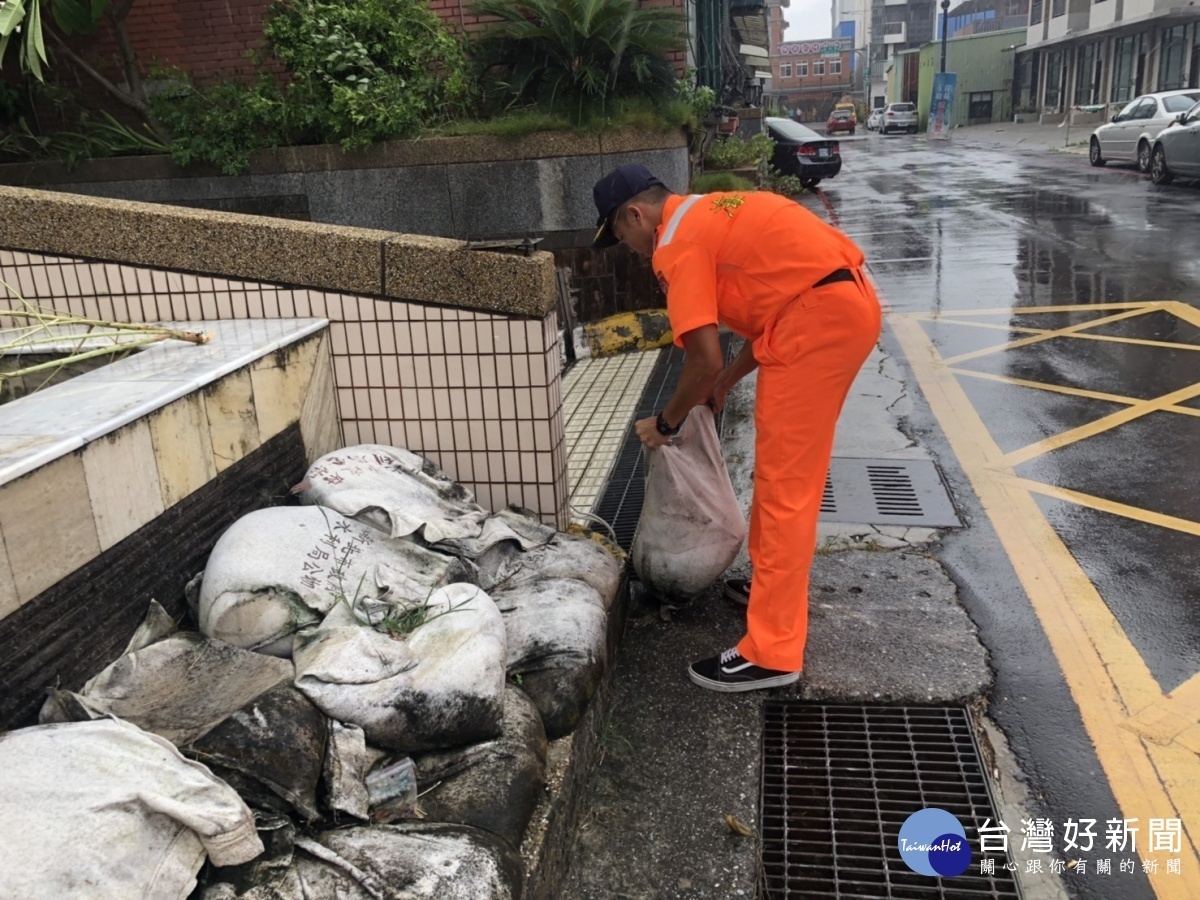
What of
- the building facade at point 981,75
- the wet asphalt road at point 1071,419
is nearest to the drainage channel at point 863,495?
the wet asphalt road at point 1071,419

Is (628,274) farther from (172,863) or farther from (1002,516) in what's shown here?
(172,863)

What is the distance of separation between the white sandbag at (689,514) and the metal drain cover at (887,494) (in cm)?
125

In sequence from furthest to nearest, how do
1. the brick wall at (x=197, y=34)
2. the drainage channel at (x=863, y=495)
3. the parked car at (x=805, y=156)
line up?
the parked car at (x=805, y=156)
the brick wall at (x=197, y=34)
the drainage channel at (x=863, y=495)

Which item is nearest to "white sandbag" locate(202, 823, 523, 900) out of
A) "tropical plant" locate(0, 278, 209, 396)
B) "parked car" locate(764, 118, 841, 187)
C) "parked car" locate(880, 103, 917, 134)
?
"tropical plant" locate(0, 278, 209, 396)

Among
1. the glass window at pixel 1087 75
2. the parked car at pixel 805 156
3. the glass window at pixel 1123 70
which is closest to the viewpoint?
the parked car at pixel 805 156

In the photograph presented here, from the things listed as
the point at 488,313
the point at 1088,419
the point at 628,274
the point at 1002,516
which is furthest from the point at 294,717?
the point at 628,274

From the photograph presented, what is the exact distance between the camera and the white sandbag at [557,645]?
2945 mm

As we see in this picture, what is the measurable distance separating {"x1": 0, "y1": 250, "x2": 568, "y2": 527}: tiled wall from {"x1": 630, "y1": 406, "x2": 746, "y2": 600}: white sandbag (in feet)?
1.49

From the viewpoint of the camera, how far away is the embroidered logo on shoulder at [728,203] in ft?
11.0

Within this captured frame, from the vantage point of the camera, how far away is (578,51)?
8.43 metres

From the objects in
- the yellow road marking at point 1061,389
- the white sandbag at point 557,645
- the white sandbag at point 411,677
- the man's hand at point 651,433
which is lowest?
the yellow road marking at point 1061,389

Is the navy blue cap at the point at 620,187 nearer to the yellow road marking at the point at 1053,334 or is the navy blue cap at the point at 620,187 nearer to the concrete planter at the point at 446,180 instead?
the concrete planter at the point at 446,180

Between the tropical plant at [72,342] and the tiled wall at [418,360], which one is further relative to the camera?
the tiled wall at [418,360]

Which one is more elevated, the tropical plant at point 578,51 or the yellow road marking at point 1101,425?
the tropical plant at point 578,51
